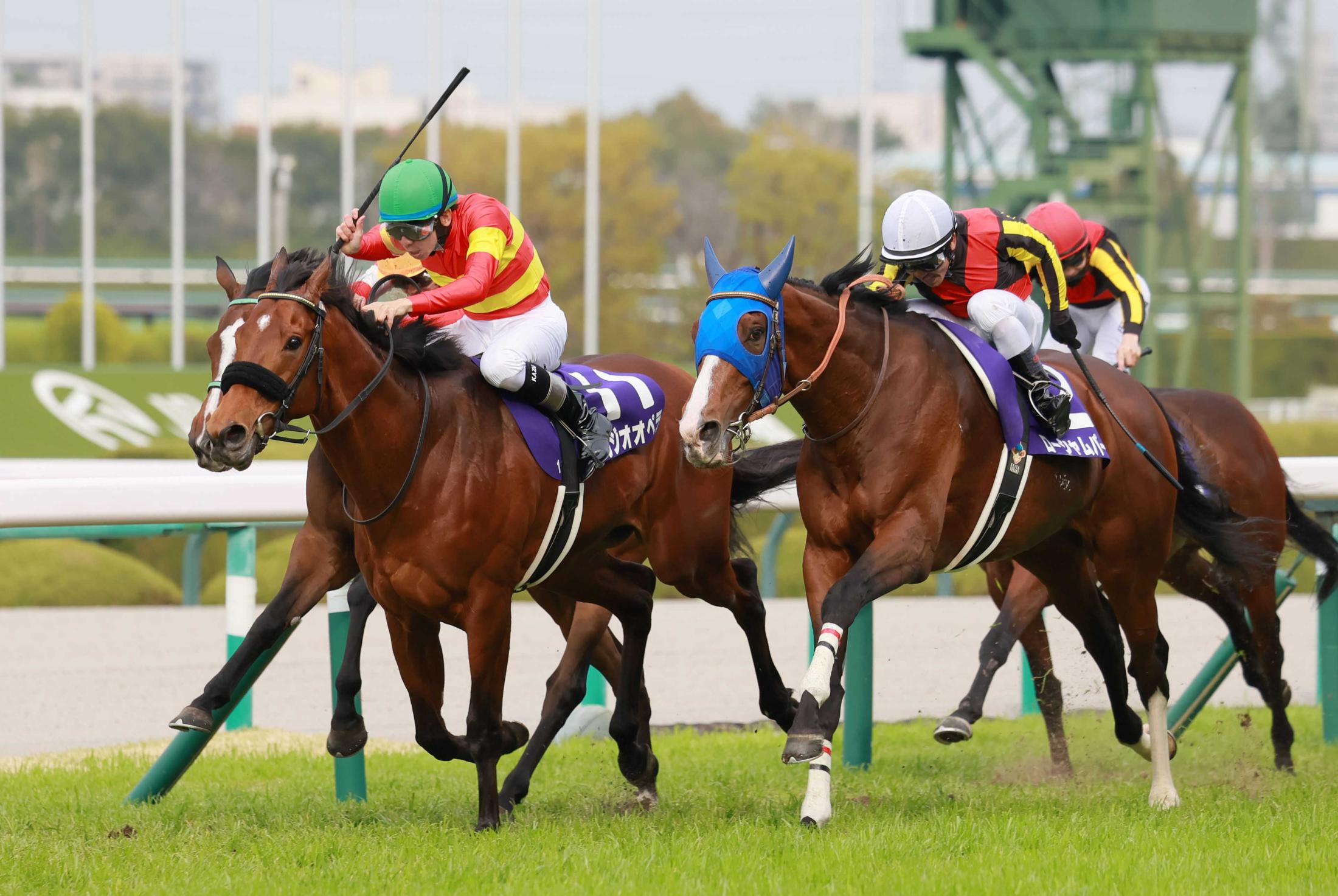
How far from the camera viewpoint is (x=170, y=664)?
8109 millimetres

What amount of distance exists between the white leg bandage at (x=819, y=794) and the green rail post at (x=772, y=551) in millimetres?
3856

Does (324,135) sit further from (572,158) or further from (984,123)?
(984,123)

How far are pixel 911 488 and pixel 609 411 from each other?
38.0 inches

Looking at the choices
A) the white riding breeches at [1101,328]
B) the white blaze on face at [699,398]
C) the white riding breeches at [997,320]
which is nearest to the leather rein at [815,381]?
the white blaze on face at [699,398]

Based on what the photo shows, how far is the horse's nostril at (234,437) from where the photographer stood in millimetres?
4090

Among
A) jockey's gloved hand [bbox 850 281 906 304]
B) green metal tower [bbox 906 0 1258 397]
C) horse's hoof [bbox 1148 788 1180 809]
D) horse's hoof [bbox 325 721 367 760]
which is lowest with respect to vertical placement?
horse's hoof [bbox 1148 788 1180 809]

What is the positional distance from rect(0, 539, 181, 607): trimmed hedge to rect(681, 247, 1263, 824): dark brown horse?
643 cm

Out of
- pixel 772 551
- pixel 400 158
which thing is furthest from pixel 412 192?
pixel 772 551

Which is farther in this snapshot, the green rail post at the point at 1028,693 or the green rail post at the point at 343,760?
the green rail post at the point at 1028,693

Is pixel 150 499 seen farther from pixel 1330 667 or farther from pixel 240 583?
pixel 1330 667

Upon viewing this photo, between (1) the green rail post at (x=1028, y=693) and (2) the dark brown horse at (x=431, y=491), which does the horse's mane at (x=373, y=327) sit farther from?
(1) the green rail post at (x=1028, y=693)

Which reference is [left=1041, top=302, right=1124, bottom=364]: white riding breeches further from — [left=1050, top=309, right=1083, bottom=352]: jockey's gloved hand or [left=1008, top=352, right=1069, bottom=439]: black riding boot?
[left=1008, top=352, right=1069, bottom=439]: black riding boot

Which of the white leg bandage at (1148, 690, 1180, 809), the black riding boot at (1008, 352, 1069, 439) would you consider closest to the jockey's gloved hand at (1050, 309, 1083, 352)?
the black riding boot at (1008, 352, 1069, 439)

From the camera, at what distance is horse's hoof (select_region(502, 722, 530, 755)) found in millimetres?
4812
